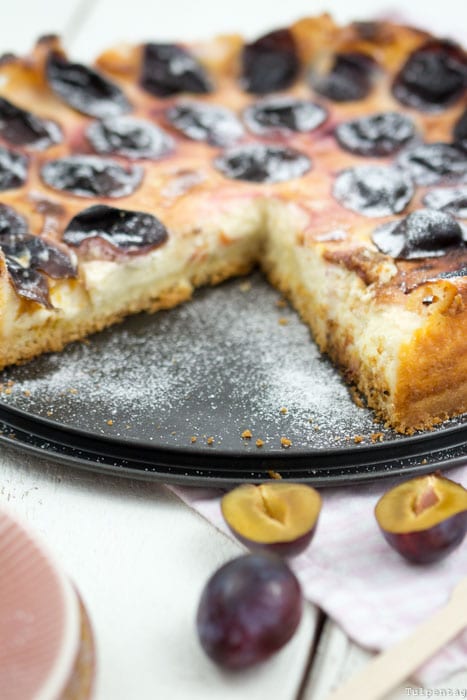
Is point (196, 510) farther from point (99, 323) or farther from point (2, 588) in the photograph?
point (99, 323)

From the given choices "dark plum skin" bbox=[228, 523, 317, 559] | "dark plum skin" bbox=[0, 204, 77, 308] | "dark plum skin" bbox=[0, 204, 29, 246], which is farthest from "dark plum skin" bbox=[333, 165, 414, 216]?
"dark plum skin" bbox=[228, 523, 317, 559]

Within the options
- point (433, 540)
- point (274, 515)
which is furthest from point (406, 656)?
point (274, 515)

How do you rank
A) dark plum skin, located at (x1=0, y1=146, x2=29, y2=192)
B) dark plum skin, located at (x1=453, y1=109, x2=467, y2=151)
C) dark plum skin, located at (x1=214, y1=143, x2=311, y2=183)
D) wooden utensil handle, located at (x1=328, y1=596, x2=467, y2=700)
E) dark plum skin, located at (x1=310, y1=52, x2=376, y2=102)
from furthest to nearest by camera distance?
A: dark plum skin, located at (x1=310, y1=52, x2=376, y2=102) → dark plum skin, located at (x1=453, y1=109, x2=467, y2=151) → dark plum skin, located at (x1=214, y1=143, x2=311, y2=183) → dark plum skin, located at (x1=0, y1=146, x2=29, y2=192) → wooden utensil handle, located at (x1=328, y1=596, x2=467, y2=700)

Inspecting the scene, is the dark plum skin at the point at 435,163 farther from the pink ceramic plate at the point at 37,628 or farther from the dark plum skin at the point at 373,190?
the pink ceramic plate at the point at 37,628

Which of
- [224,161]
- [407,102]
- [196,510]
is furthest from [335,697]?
[407,102]

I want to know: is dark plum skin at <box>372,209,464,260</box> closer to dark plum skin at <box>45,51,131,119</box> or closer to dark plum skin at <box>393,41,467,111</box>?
dark plum skin at <box>393,41,467,111</box>

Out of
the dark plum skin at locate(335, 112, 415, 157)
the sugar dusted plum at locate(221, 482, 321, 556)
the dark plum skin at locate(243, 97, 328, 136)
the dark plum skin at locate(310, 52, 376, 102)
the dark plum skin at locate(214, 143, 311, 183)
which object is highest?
the dark plum skin at locate(310, 52, 376, 102)
